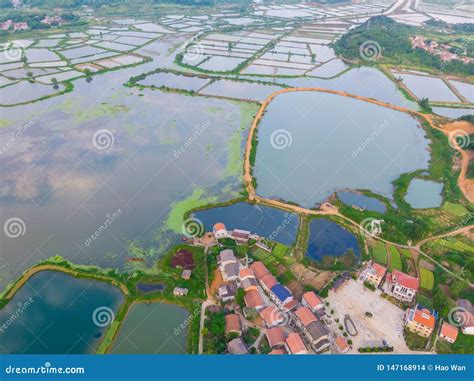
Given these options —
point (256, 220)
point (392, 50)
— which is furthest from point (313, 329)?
point (392, 50)

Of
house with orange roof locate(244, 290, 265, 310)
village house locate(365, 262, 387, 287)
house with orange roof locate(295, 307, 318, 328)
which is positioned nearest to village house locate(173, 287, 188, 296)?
house with orange roof locate(244, 290, 265, 310)

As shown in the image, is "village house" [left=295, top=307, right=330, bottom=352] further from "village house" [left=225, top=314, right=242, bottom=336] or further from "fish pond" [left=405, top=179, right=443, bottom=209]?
"fish pond" [left=405, top=179, right=443, bottom=209]

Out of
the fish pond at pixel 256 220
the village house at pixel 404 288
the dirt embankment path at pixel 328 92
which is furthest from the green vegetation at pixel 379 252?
the fish pond at pixel 256 220

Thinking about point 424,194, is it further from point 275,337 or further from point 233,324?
point 233,324

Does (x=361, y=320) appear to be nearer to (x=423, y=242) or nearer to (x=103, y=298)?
(x=423, y=242)

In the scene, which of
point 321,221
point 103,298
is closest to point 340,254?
point 321,221

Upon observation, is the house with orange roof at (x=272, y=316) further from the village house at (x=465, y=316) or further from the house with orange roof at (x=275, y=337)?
the village house at (x=465, y=316)
